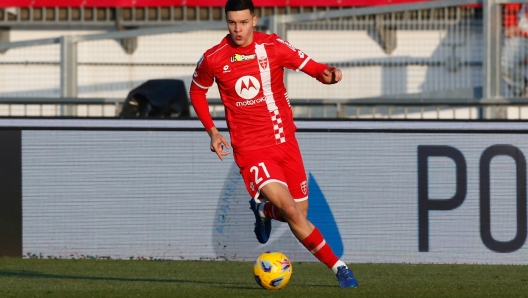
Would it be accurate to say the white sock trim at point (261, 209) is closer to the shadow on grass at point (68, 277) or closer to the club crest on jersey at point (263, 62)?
the shadow on grass at point (68, 277)

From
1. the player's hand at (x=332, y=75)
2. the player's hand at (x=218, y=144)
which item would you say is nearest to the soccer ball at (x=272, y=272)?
the player's hand at (x=218, y=144)

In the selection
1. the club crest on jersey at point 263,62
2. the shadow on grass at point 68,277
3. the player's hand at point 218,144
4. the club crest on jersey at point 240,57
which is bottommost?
the shadow on grass at point 68,277

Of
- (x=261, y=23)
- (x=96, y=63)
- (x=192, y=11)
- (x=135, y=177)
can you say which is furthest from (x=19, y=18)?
(x=135, y=177)

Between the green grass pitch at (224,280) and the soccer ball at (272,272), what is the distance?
0.26 feet

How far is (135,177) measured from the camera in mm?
9594

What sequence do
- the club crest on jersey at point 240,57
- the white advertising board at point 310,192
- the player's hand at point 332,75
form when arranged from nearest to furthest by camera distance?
the player's hand at point 332,75
the club crest on jersey at point 240,57
the white advertising board at point 310,192

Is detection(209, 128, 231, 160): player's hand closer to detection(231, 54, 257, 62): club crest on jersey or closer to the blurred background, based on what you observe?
detection(231, 54, 257, 62): club crest on jersey

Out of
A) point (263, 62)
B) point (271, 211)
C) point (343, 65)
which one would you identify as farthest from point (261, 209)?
point (343, 65)

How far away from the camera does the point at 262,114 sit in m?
6.98

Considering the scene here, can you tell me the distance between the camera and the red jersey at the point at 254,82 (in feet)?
22.8

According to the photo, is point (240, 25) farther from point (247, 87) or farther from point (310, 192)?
point (310, 192)

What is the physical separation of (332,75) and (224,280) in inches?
79.0

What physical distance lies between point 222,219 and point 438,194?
204cm

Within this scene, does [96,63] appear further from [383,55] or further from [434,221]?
[434,221]
